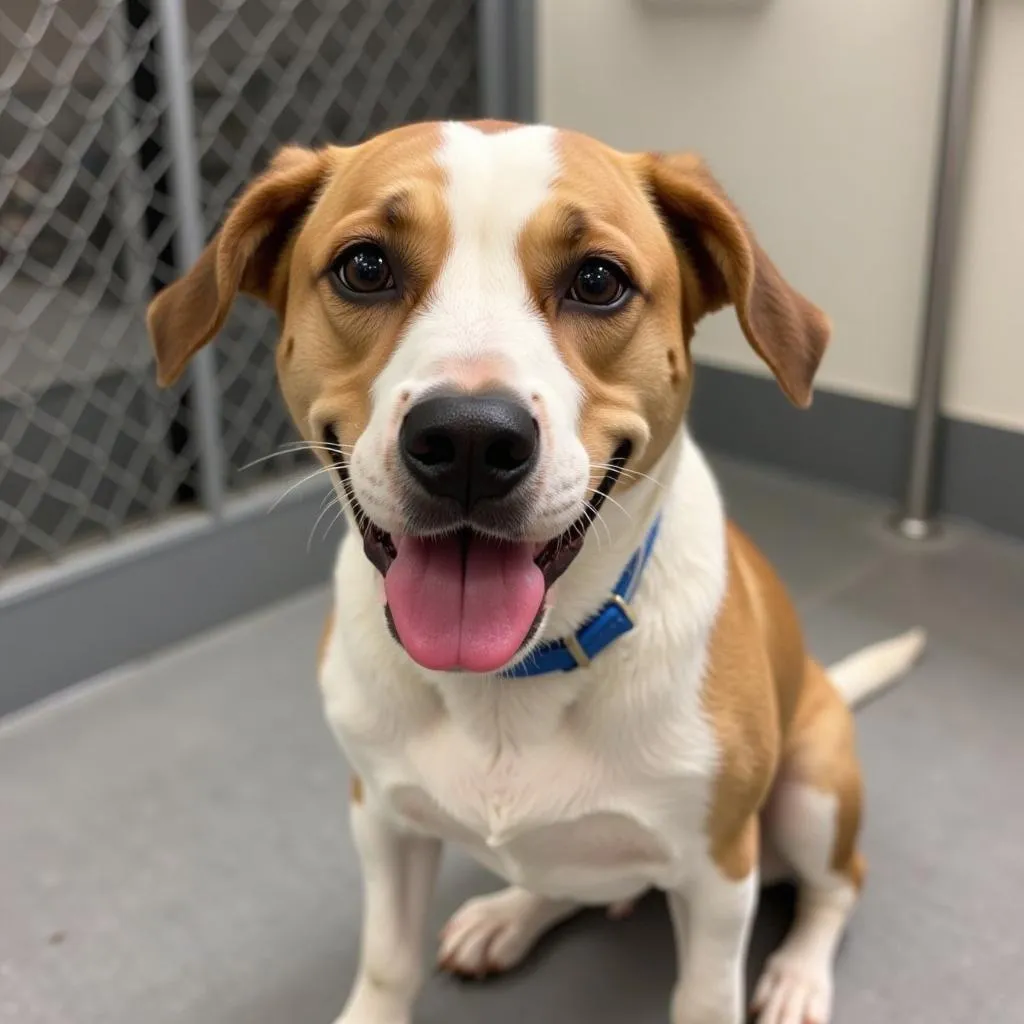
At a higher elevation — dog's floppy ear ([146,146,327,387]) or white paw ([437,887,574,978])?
dog's floppy ear ([146,146,327,387])

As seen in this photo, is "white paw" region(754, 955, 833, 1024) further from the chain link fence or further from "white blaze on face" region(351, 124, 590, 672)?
the chain link fence

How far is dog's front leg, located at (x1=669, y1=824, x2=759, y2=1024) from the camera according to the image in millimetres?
1028

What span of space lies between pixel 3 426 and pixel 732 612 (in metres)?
1.39

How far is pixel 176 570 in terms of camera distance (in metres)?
2.01

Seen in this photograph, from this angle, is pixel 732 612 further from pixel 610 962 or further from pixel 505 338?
pixel 610 962

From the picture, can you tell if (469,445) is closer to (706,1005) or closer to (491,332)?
(491,332)

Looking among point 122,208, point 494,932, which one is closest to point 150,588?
point 122,208

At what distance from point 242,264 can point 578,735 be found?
0.49 meters

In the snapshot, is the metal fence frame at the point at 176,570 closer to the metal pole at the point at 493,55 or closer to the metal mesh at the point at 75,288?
the metal mesh at the point at 75,288

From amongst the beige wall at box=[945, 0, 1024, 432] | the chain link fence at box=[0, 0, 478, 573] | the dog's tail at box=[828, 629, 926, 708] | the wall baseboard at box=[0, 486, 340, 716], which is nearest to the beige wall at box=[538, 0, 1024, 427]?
the beige wall at box=[945, 0, 1024, 432]

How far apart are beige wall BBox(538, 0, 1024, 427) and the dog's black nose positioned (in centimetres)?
164

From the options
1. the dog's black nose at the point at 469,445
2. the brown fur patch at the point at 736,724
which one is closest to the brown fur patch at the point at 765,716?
the brown fur patch at the point at 736,724

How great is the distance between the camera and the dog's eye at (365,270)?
898 millimetres

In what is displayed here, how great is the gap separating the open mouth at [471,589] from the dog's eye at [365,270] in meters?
0.13
